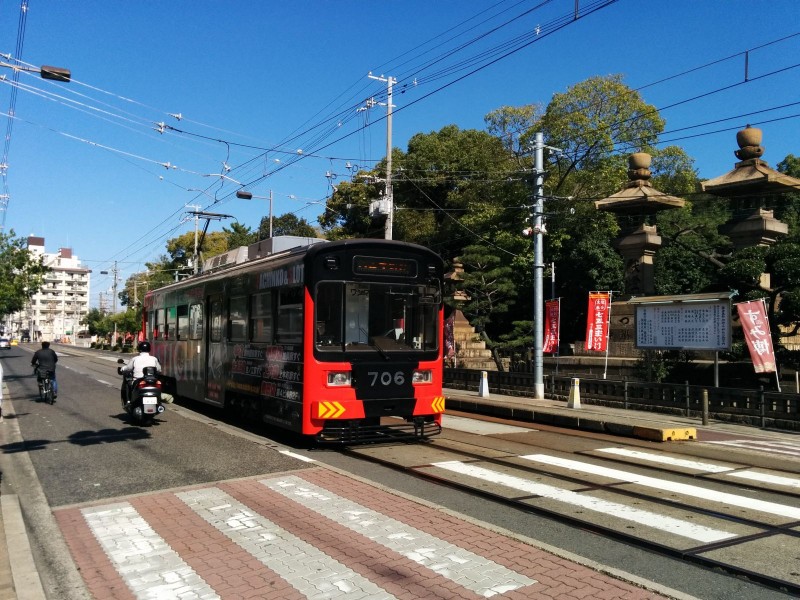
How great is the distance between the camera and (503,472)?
8.95m

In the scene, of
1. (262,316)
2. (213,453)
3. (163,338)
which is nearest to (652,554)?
(213,453)

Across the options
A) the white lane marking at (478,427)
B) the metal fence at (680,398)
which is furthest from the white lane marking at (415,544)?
the metal fence at (680,398)

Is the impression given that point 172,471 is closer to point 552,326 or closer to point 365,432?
point 365,432

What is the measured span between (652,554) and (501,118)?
36418 millimetres

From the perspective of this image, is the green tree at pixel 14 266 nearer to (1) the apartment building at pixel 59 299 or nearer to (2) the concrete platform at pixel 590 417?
(2) the concrete platform at pixel 590 417

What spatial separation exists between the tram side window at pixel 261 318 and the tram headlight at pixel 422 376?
2.56m

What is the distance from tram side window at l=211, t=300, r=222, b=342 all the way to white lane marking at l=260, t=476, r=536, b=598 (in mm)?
6550

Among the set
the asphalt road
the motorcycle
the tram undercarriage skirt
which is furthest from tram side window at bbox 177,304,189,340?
the tram undercarriage skirt

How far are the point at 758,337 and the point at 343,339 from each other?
1076 centimetres

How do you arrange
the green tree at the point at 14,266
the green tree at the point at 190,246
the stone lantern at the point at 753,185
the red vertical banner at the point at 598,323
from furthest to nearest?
1. the green tree at the point at 190,246
2. the green tree at the point at 14,266
3. the stone lantern at the point at 753,185
4. the red vertical banner at the point at 598,323

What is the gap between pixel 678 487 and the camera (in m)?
8.19

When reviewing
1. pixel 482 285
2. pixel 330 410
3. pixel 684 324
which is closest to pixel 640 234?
pixel 482 285

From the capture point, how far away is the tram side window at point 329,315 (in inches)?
391

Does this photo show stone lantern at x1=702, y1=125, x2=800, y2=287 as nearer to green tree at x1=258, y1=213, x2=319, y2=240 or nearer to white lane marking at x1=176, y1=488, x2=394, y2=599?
white lane marking at x1=176, y1=488, x2=394, y2=599
